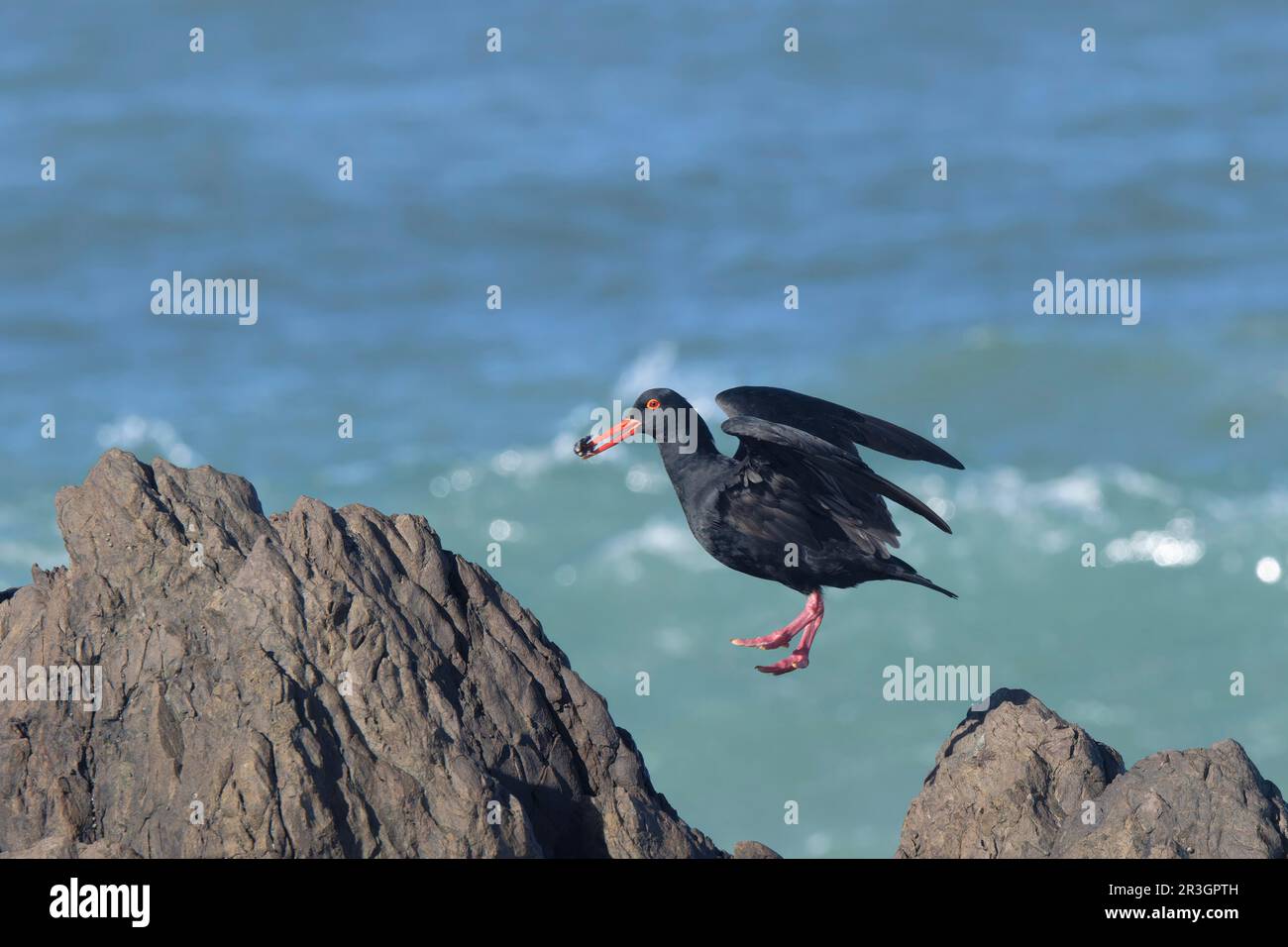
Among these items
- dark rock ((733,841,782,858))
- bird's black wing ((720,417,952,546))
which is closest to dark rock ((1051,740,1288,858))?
dark rock ((733,841,782,858))

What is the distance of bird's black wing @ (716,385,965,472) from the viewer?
2016cm

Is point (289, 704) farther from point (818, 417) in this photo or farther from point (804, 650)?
point (818, 417)

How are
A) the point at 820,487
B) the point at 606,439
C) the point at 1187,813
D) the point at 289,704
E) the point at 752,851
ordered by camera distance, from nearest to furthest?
1. the point at 289,704
2. the point at 1187,813
3. the point at 752,851
4. the point at 606,439
5. the point at 820,487

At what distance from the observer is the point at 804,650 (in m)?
19.6

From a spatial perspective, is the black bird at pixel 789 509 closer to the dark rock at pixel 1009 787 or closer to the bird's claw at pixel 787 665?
the bird's claw at pixel 787 665

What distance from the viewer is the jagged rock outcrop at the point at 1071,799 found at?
16.8 metres

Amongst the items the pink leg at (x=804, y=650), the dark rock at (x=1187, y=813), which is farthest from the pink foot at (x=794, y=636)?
the dark rock at (x=1187, y=813)

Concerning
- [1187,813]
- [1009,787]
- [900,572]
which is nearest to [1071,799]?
[1009,787]

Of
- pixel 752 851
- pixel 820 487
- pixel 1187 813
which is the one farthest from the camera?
pixel 820 487

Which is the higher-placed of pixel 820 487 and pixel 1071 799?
pixel 820 487

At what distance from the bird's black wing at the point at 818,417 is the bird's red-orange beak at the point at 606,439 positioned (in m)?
1.25

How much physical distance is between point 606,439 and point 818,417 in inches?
100
